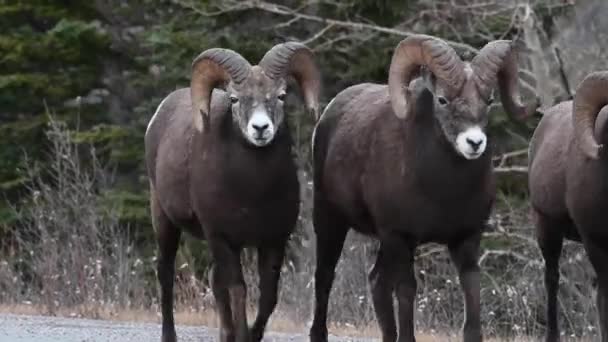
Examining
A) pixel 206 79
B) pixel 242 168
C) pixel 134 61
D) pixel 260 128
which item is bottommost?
pixel 242 168

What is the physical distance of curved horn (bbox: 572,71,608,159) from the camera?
11156mm

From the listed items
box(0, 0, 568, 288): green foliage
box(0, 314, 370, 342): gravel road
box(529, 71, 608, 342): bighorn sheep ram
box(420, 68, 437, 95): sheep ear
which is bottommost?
box(0, 314, 370, 342): gravel road

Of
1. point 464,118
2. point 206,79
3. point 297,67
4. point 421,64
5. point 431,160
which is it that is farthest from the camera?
point 297,67

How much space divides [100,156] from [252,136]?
14823 mm

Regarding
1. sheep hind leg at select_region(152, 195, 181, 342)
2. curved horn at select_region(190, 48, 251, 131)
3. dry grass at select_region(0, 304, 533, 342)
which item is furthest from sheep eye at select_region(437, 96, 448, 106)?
dry grass at select_region(0, 304, 533, 342)

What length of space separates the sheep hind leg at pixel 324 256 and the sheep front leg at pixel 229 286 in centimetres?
112

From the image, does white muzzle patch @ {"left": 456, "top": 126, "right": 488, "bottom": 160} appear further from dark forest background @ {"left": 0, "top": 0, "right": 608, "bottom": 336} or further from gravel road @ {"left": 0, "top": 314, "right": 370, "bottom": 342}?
dark forest background @ {"left": 0, "top": 0, "right": 608, "bottom": 336}

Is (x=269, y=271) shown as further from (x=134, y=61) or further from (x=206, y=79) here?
(x=134, y=61)

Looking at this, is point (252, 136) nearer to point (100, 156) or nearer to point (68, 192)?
point (68, 192)

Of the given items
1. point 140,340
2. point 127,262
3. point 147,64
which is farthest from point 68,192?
point 140,340

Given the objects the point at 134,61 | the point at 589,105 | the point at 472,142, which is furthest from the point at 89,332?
the point at 134,61

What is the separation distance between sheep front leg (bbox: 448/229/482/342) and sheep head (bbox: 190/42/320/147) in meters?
1.50

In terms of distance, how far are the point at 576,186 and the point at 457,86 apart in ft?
4.53

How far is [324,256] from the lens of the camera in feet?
41.4
